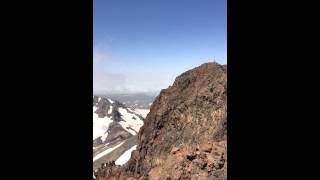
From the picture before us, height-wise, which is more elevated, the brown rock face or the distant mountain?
the brown rock face

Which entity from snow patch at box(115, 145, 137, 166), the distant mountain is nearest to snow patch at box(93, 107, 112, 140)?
the distant mountain

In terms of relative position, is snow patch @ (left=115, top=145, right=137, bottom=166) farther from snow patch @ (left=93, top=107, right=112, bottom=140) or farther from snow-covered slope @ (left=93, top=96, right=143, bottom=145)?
snow patch @ (left=93, top=107, right=112, bottom=140)

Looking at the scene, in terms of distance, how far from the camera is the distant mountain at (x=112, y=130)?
74.9 meters

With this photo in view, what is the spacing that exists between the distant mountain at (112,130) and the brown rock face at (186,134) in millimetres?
27271

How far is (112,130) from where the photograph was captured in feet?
358

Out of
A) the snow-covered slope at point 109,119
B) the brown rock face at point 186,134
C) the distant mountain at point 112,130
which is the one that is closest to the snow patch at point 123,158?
the distant mountain at point 112,130

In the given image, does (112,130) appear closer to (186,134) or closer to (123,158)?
(123,158)

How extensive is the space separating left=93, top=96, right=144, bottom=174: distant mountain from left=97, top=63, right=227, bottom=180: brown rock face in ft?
89.5

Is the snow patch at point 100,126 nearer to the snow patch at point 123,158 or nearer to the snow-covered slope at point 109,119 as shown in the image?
the snow-covered slope at point 109,119

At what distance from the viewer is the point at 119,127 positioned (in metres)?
110

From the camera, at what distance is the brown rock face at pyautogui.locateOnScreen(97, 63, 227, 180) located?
31.5 m

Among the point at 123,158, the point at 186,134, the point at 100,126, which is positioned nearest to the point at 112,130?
the point at 100,126
